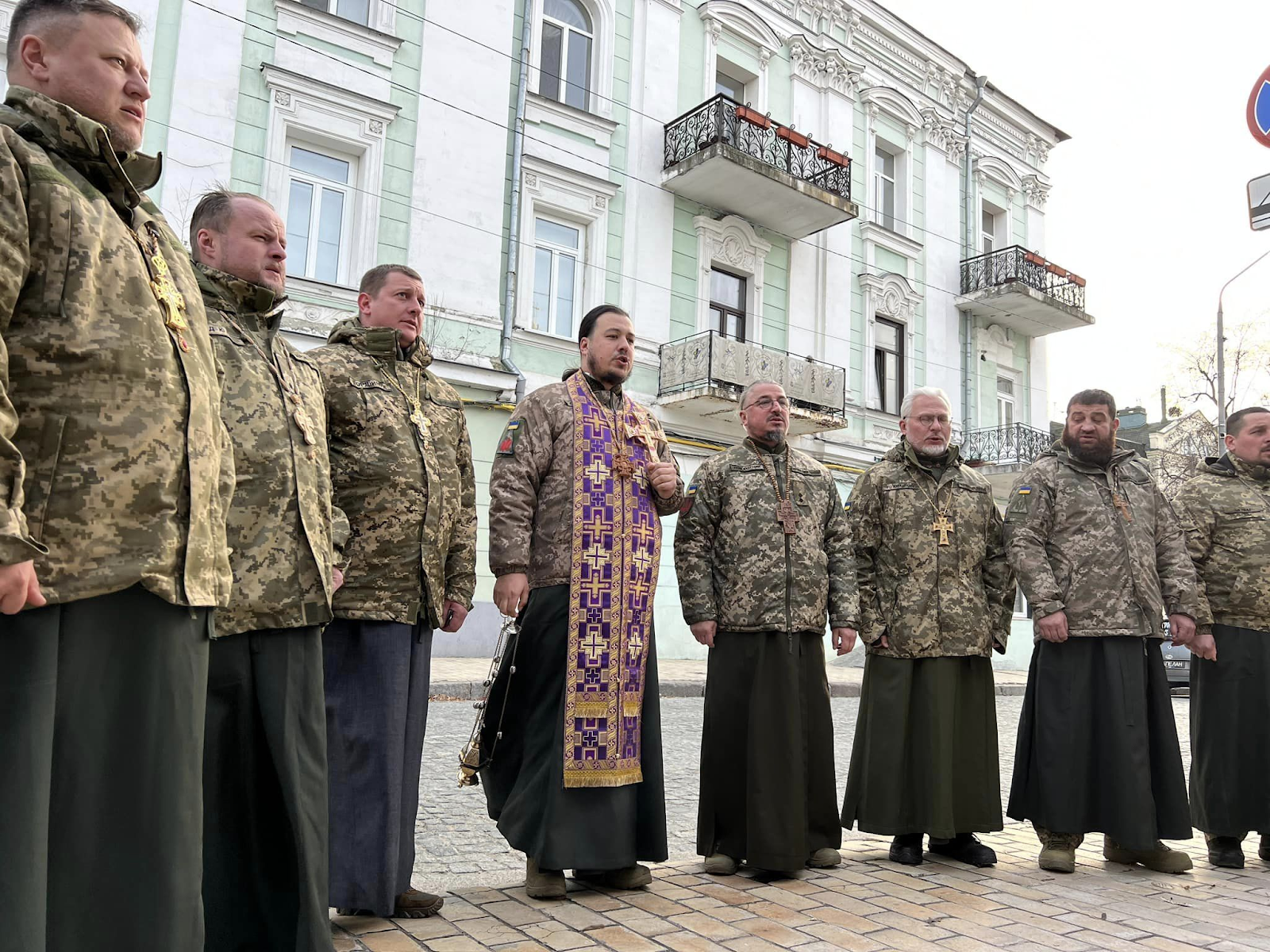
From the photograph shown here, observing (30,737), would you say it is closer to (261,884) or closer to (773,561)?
(261,884)

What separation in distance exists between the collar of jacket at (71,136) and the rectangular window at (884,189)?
18.3 m

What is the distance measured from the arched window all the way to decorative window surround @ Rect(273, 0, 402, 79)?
2404 mm

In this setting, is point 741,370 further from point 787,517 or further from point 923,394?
point 787,517

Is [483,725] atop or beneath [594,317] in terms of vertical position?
beneath

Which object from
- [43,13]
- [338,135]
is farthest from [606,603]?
[338,135]

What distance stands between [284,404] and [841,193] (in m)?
15.6

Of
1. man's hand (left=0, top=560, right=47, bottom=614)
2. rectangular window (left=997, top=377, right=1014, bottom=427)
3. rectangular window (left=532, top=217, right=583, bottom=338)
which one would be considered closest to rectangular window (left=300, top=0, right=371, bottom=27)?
rectangular window (left=532, top=217, right=583, bottom=338)

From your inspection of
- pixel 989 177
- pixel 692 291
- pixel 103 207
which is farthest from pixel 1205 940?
pixel 989 177

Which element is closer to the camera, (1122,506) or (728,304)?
(1122,506)

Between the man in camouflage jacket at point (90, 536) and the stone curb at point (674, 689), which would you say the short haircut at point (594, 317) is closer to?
the man in camouflage jacket at point (90, 536)

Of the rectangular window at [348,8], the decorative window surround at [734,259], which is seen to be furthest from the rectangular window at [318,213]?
the decorative window surround at [734,259]

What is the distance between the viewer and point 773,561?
437 centimetres

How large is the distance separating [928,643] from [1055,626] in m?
0.58

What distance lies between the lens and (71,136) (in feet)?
6.74
